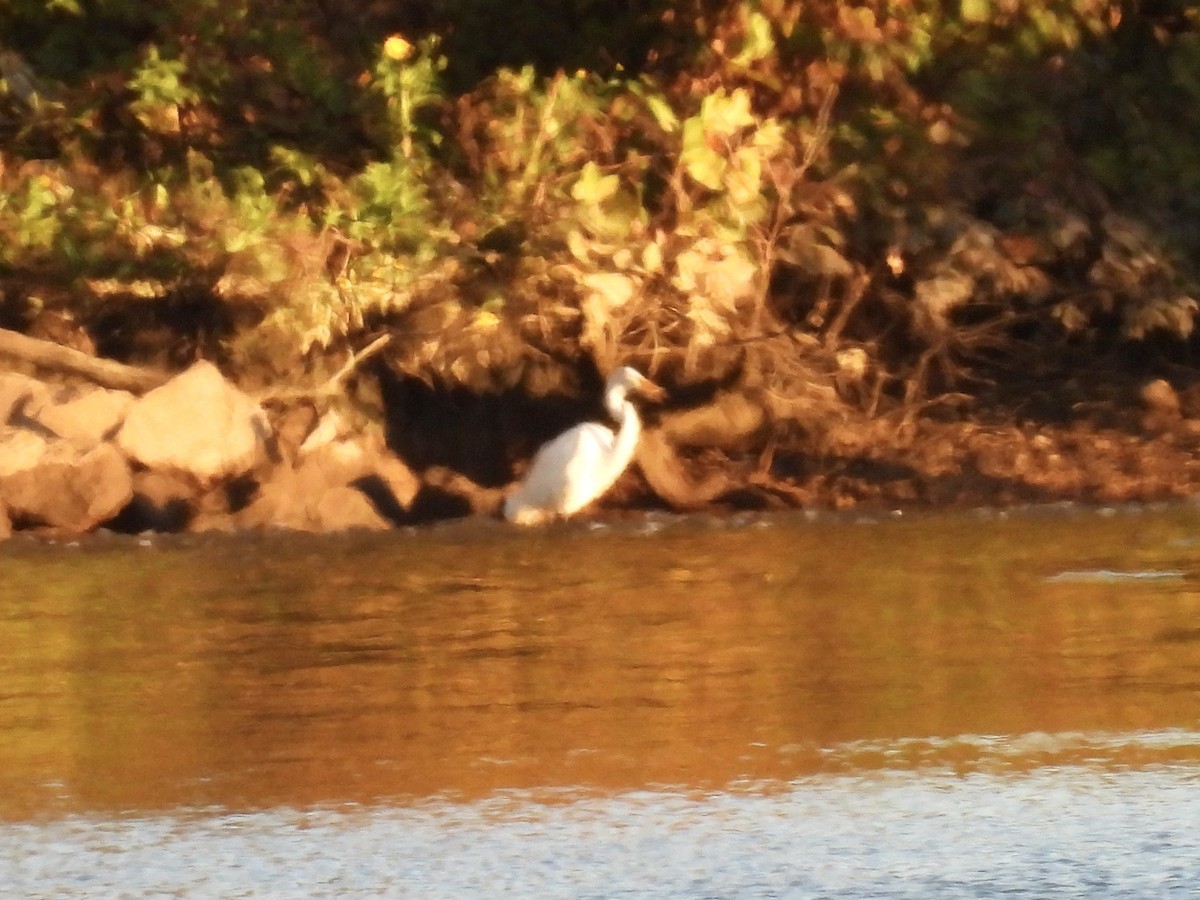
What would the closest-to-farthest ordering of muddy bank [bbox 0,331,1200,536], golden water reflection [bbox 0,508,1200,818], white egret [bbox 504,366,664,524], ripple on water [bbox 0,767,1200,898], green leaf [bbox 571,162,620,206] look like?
ripple on water [bbox 0,767,1200,898], golden water reflection [bbox 0,508,1200,818], white egret [bbox 504,366,664,524], muddy bank [bbox 0,331,1200,536], green leaf [bbox 571,162,620,206]

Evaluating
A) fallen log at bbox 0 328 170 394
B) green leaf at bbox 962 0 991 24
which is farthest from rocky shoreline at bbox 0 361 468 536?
green leaf at bbox 962 0 991 24

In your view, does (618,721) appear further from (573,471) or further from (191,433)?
(191,433)

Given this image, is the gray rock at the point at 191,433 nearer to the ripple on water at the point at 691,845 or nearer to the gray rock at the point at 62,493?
the gray rock at the point at 62,493

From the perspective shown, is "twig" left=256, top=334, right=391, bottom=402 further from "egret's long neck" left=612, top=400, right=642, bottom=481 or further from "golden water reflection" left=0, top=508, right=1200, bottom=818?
"golden water reflection" left=0, top=508, right=1200, bottom=818

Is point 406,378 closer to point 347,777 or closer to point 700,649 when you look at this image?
point 700,649

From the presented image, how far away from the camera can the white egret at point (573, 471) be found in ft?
41.7

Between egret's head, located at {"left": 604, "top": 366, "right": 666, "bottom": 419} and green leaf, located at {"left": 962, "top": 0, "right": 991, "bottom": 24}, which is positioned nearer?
egret's head, located at {"left": 604, "top": 366, "right": 666, "bottom": 419}

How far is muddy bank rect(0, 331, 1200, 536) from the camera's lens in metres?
12.9

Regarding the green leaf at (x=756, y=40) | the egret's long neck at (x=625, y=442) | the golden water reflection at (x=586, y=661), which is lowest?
the golden water reflection at (x=586, y=661)

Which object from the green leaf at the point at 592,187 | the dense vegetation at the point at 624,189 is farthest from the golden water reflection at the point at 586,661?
the green leaf at the point at 592,187

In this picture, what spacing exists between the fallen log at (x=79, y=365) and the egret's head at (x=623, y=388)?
2.74 m

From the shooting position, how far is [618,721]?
286 inches

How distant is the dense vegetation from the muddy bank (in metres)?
0.33

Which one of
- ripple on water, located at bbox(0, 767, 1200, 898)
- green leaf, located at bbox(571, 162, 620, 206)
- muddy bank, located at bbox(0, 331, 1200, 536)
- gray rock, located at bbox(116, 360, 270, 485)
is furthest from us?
green leaf, located at bbox(571, 162, 620, 206)
